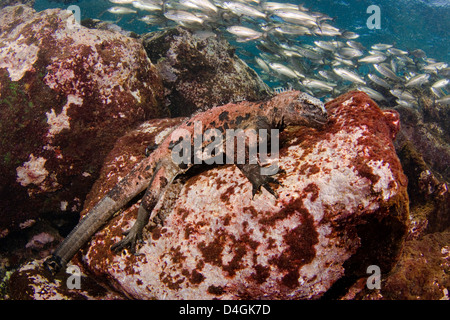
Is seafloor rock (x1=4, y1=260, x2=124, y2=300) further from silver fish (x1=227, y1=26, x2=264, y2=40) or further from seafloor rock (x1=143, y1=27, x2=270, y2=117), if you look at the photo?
silver fish (x1=227, y1=26, x2=264, y2=40)

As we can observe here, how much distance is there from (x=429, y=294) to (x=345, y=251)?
54.1 inches

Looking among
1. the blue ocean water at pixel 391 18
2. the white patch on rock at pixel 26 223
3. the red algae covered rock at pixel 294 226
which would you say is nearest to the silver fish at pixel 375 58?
the red algae covered rock at pixel 294 226

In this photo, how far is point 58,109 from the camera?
4.21 m

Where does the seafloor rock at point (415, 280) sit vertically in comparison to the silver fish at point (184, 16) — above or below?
below

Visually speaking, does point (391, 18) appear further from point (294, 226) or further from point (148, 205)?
point (148, 205)

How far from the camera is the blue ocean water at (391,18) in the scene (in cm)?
2638

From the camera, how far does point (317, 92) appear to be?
43.0 ft

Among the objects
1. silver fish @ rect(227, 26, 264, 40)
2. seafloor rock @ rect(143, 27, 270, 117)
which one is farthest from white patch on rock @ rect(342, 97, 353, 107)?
silver fish @ rect(227, 26, 264, 40)

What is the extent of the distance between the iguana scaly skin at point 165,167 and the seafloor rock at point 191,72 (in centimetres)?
308

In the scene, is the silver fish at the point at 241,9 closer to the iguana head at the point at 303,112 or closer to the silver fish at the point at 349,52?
the silver fish at the point at 349,52

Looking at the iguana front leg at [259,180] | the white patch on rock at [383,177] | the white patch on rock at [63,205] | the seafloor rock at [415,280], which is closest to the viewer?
the white patch on rock at [383,177]

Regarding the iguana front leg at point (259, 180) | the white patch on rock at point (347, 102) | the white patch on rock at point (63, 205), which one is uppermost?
the white patch on rock at point (347, 102)

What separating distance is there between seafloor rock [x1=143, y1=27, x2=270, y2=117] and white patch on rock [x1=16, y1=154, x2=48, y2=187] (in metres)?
3.38

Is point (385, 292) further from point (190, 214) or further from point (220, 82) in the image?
point (220, 82)
